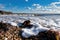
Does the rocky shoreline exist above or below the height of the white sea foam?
below

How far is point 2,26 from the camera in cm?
697

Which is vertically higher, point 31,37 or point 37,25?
point 37,25

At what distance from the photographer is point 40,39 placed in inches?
206

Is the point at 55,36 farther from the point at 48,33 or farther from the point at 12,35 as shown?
the point at 12,35

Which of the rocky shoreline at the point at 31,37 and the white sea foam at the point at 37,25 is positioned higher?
the white sea foam at the point at 37,25

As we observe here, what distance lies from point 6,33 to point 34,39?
3.96 feet

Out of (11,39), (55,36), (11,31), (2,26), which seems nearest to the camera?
(55,36)

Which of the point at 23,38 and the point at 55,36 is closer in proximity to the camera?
the point at 55,36

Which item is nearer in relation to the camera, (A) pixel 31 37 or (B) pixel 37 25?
(A) pixel 31 37

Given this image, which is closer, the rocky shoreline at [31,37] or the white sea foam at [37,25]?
the rocky shoreline at [31,37]

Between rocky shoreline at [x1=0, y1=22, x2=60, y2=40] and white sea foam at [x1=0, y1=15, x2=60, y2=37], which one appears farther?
white sea foam at [x1=0, y1=15, x2=60, y2=37]

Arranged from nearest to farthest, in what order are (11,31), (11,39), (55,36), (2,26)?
(55,36)
(11,39)
(11,31)
(2,26)

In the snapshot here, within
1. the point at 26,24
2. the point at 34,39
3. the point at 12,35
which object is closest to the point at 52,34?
the point at 34,39

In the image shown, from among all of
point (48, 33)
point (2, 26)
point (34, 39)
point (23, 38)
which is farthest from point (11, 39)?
point (2, 26)
